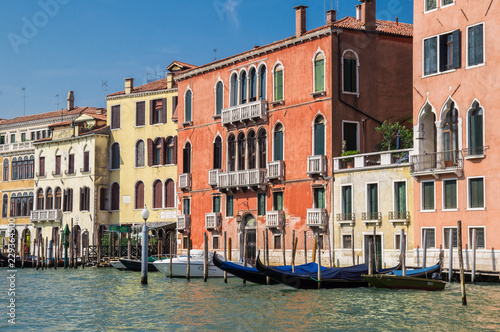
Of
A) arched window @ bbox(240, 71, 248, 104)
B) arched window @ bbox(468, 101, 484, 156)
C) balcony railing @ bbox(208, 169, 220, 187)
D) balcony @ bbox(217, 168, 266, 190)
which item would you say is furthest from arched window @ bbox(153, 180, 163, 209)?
arched window @ bbox(468, 101, 484, 156)

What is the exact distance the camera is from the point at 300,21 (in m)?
33.9

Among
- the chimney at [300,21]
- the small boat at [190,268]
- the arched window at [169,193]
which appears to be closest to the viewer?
the small boat at [190,268]

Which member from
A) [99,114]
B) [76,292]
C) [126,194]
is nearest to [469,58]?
[76,292]

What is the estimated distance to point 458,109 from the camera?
27.2 m

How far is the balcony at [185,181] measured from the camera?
1551 inches

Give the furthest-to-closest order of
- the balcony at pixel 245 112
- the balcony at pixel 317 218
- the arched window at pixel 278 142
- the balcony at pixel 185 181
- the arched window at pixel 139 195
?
the arched window at pixel 139 195, the balcony at pixel 185 181, the balcony at pixel 245 112, the arched window at pixel 278 142, the balcony at pixel 317 218

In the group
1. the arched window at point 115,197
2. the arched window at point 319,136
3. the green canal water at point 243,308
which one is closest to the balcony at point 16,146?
the arched window at point 115,197

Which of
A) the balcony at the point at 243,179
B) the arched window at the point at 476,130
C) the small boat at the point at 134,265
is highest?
the arched window at the point at 476,130

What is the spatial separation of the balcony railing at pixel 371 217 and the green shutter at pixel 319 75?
519 cm

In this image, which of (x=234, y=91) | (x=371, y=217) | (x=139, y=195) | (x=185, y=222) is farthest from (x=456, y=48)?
(x=139, y=195)

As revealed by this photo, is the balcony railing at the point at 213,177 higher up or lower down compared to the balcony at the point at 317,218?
higher up

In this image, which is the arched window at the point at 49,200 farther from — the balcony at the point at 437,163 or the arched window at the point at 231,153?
the balcony at the point at 437,163

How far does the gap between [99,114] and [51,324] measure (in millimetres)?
33027

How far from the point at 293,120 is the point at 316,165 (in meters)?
2.45
